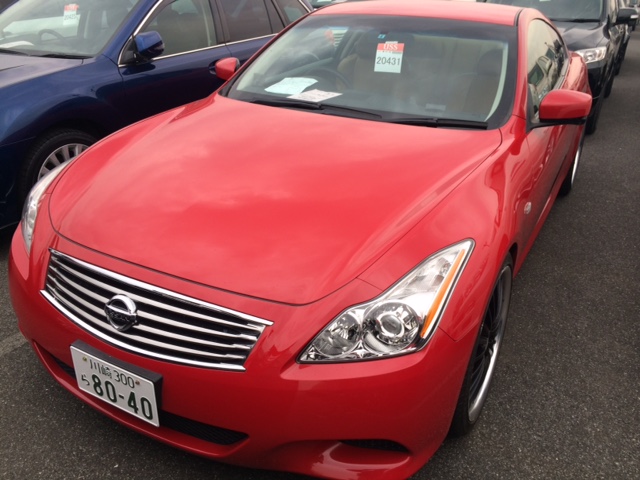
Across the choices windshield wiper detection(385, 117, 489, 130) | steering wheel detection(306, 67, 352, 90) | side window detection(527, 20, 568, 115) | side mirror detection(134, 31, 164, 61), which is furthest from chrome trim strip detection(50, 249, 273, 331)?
side mirror detection(134, 31, 164, 61)

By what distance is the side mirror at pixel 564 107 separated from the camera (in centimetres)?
256

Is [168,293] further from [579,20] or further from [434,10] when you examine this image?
[579,20]

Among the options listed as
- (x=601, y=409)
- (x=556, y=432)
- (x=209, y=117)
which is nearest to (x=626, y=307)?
(x=601, y=409)

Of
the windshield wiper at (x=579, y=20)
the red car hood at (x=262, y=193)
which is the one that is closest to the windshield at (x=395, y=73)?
the red car hood at (x=262, y=193)

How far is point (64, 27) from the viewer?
13.2 ft

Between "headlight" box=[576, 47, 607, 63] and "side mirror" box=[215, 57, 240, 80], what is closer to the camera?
"side mirror" box=[215, 57, 240, 80]

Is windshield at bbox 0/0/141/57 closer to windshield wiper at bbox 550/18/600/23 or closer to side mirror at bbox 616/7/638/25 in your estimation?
windshield wiper at bbox 550/18/600/23

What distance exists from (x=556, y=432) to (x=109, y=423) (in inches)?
61.8

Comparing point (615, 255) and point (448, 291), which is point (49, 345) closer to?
point (448, 291)

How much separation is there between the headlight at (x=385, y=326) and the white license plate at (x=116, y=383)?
0.45 meters

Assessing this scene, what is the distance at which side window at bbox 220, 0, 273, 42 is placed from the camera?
458 cm

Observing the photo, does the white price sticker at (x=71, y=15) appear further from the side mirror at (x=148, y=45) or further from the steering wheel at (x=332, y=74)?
the steering wheel at (x=332, y=74)

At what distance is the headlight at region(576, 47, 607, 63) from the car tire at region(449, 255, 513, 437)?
13.9 ft

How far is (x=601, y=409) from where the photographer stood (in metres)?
2.31
